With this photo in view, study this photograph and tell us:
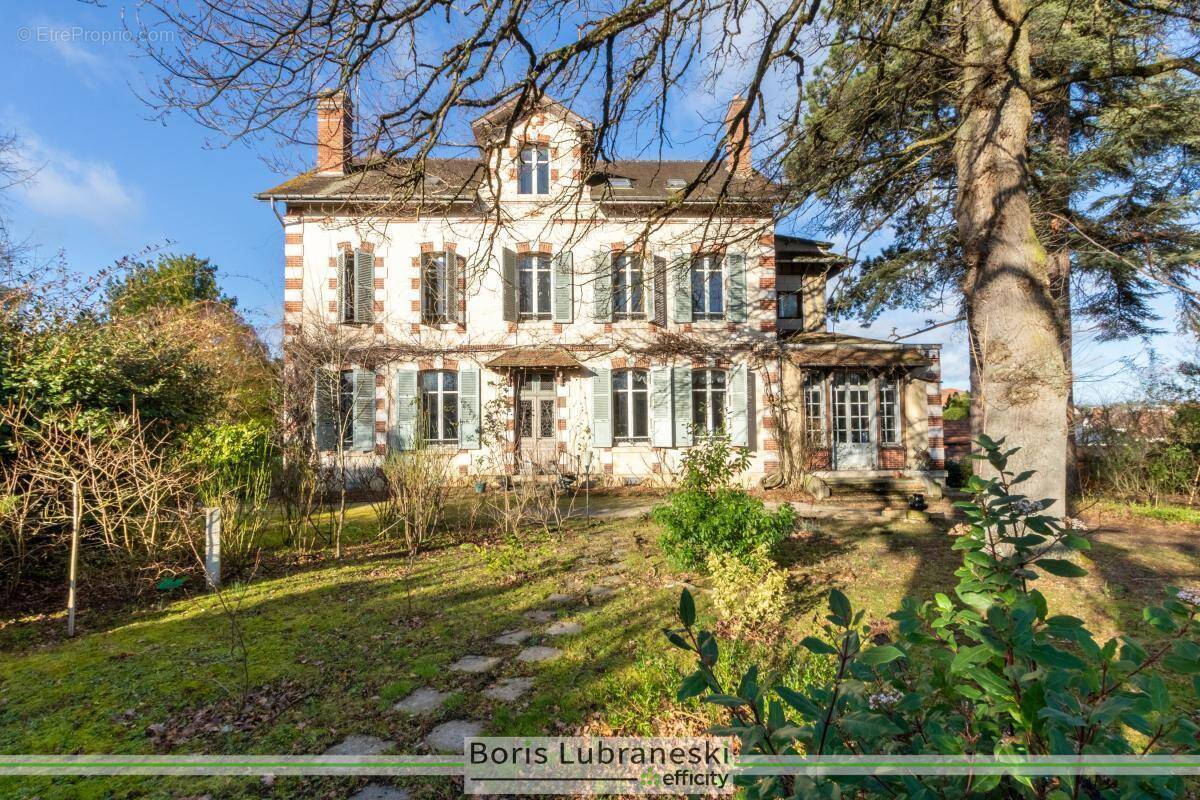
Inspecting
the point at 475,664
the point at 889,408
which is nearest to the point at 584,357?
the point at 889,408

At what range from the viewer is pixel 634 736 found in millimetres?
2676

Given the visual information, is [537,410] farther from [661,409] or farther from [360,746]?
[360,746]

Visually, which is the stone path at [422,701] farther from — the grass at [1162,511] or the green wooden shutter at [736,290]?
the green wooden shutter at [736,290]

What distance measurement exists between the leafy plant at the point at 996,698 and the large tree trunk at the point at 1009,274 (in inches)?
177

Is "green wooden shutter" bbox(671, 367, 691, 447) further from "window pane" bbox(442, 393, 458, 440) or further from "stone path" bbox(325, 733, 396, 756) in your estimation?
"stone path" bbox(325, 733, 396, 756)

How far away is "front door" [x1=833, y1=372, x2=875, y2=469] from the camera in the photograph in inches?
503

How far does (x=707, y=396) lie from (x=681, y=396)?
24.9 inches

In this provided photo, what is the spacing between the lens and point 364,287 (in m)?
12.7

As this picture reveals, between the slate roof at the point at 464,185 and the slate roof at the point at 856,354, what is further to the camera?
the slate roof at the point at 856,354

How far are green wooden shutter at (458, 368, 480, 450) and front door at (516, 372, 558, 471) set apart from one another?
3.37 feet

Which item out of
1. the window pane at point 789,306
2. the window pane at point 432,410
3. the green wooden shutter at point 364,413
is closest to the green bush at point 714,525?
the window pane at point 432,410

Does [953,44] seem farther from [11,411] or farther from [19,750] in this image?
[11,411]

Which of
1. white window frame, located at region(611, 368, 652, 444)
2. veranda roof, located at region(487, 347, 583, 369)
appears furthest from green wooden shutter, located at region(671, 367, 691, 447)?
veranda roof, located at region(487, 347, 583, 369)

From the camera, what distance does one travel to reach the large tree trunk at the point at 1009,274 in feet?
15.8
